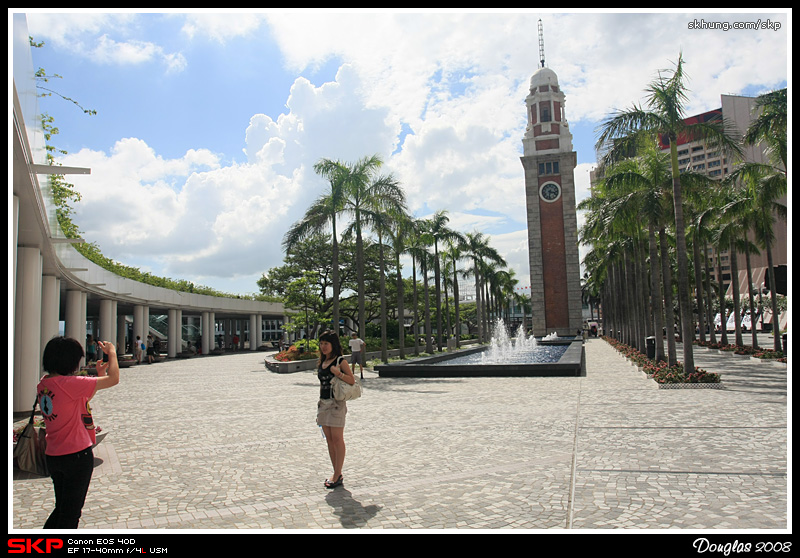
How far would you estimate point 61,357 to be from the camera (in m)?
3.91

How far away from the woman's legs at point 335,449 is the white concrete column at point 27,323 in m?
7.67

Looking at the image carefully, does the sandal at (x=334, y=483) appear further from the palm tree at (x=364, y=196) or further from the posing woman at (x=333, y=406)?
the palm tree at (x=364, y=196)

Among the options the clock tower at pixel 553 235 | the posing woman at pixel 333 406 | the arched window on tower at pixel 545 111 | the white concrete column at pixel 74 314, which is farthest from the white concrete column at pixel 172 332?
the arched window on tower at pixel 545 111

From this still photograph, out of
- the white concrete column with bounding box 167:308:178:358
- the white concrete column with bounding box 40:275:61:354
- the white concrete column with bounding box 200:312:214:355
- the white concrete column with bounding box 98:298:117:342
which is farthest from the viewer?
the white concrete column with bounding box 200:312:214:355

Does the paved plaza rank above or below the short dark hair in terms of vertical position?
below

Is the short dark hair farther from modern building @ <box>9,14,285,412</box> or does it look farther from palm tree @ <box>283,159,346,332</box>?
palm tree @ <box>283,159,346,332</box>

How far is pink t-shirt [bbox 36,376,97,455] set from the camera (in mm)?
3750

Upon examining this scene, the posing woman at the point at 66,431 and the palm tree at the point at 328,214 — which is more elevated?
the palm tree at the point at 328,214

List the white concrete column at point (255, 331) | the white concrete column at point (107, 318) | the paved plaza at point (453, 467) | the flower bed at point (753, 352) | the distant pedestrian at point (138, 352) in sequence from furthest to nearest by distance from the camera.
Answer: the white concrete column at point (255, 331) → the distant pedestrian at point (138, 352) → the white concrete column at point (107, 318) → the flower bed at point (753, 352) → the paved plaza at point (453, 467)

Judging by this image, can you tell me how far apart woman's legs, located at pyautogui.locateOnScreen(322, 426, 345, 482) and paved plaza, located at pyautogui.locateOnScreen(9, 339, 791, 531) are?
7.5 inches

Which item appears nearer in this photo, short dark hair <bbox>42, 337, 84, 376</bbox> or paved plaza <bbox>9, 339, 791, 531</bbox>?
short dark hair <bbox>42, 337, 84, 376</bbox>
